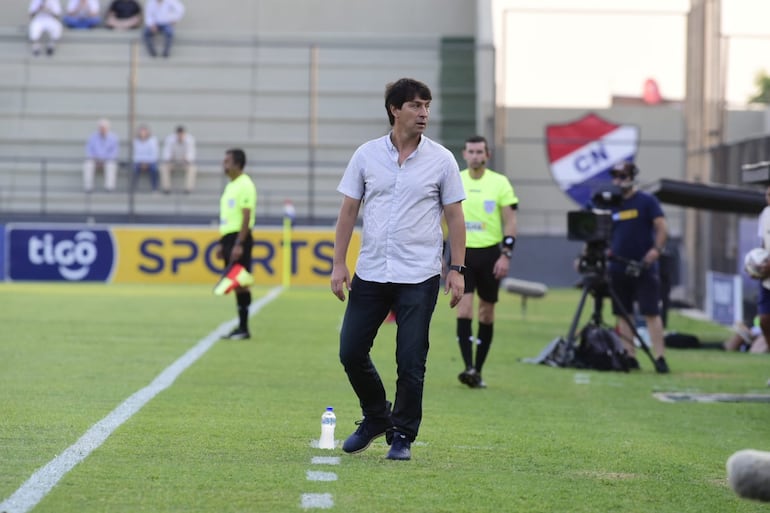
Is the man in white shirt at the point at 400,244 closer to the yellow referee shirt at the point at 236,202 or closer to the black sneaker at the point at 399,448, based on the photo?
the black sneaker at the point at 399,448

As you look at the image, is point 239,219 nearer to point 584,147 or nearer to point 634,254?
point 634,254

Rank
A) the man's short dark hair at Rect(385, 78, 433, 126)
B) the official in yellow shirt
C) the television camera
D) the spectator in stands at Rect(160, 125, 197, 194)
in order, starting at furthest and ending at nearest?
the spectator in stands at Rect(160, 125, 197, 194) → the television camera → the official in yellow shirt → the man's short dark hair at Rect(385, 78, 433, 126)

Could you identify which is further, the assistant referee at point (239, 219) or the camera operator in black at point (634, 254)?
the assistant referee at point (239, 219)

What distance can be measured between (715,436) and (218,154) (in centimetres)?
2465

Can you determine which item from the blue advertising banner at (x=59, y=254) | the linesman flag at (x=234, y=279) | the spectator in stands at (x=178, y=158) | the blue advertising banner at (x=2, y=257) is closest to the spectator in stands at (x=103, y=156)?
the spectator in stands at (x=178, y=158)

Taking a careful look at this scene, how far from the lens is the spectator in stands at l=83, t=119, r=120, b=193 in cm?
3172

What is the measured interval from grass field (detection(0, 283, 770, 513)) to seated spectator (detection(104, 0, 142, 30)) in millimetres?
18884

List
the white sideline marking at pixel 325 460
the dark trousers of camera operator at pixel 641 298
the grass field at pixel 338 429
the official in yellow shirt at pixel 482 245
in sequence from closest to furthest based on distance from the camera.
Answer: the grass field at pixel 338 429
the white sideline marking at pixel 325 460
the official in yellow shirt at pixel 482 245
the dark trousers of camera operator at pixel 641 298

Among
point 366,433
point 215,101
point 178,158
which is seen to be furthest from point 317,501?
point 215,101

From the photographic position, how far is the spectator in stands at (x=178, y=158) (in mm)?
31891

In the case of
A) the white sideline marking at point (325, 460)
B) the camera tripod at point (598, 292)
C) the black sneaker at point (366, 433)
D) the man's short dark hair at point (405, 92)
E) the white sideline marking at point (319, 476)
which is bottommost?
the white sideline marking at point (325, 460)

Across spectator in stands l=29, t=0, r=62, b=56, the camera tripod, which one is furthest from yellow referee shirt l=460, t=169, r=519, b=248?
spectator in stands l=29, t=0, r=62, b=56

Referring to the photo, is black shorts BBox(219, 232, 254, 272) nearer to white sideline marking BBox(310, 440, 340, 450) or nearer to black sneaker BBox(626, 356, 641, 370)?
black sneaker BBox(626, 356, 641, 370)

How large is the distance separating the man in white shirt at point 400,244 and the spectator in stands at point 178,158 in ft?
78.7
